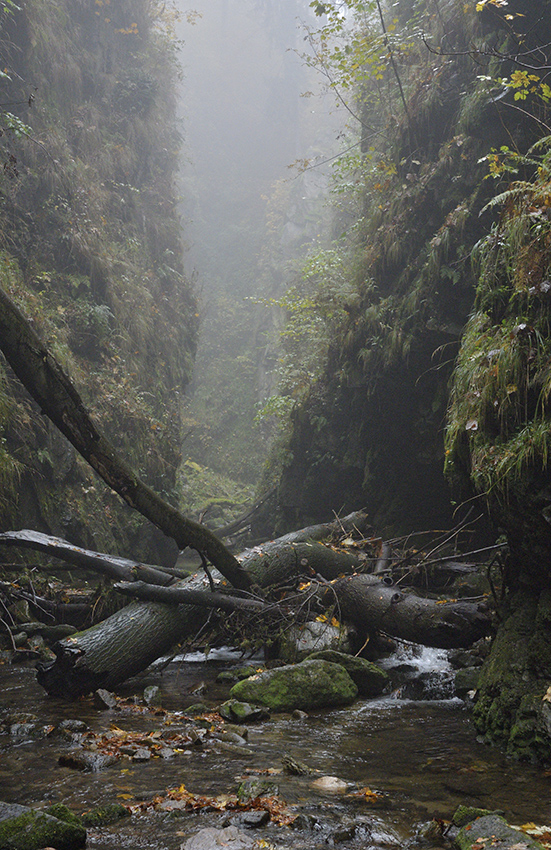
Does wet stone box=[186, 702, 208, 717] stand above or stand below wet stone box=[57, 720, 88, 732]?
below

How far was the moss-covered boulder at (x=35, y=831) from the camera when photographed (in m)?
2.07

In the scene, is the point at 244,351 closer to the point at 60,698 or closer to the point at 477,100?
the point at 477,100

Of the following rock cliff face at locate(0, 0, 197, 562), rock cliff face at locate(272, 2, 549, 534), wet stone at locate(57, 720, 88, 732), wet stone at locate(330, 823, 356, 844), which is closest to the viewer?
wet stone at locate(330, 823, 356, 844)

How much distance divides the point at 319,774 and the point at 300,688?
5.30 ft

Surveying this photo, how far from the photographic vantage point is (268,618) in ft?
20.8

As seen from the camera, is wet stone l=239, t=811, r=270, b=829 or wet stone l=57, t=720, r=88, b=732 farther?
wet stone l=57, t=720, r=88, b=732

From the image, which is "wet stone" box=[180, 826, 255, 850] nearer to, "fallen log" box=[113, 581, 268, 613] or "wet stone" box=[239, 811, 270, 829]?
"wet stone" box=[239, 811, 270, 829]

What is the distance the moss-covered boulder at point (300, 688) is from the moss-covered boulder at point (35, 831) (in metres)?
2.65

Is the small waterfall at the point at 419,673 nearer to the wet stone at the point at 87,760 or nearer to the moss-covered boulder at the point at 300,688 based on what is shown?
the moss-covered boulder at the point at 300,688

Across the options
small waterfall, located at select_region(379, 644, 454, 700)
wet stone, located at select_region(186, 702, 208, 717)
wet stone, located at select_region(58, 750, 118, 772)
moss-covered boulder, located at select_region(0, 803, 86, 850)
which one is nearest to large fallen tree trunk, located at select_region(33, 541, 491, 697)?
small waterfall, located at select_region(379, 644, 454, 700)

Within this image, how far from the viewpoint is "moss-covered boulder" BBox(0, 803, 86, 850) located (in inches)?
81.6

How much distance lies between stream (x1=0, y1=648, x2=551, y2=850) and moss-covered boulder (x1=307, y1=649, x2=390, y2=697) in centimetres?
34

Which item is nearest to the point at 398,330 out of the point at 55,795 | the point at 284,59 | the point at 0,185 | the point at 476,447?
the point at 476,447

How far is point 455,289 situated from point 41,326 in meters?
7.40
